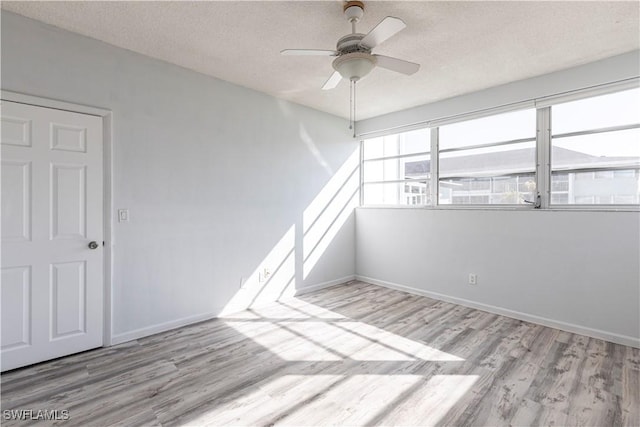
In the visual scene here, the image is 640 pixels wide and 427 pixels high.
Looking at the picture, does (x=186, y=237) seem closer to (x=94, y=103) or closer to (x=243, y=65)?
(x=94, y=103)

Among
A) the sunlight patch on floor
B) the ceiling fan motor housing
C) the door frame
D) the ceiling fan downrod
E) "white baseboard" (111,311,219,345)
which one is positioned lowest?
the sunlight patch on floor

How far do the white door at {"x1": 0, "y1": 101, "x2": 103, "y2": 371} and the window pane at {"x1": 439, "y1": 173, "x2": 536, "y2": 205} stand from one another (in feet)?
12.9

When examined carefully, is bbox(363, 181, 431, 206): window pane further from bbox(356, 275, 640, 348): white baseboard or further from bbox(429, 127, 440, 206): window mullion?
bbox(356, 275, 640, 348): white baseboard

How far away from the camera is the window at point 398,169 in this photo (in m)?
4.45

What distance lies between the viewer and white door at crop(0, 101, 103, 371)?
232 centimetres

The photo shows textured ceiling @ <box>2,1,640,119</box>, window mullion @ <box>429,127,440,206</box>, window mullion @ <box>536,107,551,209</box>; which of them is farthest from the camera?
window mullion @ <box>429,127,440,206</box>

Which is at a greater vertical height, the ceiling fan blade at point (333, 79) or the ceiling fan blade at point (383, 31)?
the ceiling fan blade at point (383, 31)

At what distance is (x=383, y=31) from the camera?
1955 millimetres

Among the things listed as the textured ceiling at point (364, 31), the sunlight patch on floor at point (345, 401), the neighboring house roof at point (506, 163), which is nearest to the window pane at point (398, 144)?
the neighboring house roof at point (506, 163)

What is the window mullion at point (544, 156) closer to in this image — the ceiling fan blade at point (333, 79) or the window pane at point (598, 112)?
the window pane at point (598, 112)

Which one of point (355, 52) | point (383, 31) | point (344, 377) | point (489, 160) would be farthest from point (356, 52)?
point (489, 160)

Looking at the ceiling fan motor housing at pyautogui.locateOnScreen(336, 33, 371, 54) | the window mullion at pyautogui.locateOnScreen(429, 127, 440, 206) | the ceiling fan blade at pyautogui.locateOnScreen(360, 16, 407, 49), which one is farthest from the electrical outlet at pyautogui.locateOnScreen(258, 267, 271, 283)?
the ceiling fan blade at pyautogui.locateOnScreen(360, 16, 407, 49)

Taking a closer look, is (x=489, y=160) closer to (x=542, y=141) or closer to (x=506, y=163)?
(x=506, y=163)

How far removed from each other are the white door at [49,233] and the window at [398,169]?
375 cm
